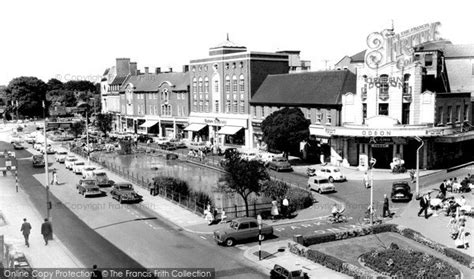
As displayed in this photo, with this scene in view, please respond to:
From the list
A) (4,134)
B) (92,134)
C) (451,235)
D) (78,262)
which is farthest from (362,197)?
(4,134)

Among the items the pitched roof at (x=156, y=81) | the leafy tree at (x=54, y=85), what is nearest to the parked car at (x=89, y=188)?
the pitched roof at (x=156, y=81)

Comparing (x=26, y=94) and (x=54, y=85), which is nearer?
(x=26, y=94)

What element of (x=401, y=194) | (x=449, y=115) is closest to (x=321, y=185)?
(x=401, y=194)

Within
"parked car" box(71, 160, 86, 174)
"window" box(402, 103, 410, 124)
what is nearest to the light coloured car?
"parked car" box(71, 160, 86, 174)

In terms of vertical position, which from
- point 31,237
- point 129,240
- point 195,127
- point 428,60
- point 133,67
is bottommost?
point 129,240

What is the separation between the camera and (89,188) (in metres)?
44.9

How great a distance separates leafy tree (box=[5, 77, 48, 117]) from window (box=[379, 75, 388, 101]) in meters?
110

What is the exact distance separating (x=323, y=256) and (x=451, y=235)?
9.55 m

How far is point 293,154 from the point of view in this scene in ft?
223

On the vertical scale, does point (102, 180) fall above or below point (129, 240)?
above

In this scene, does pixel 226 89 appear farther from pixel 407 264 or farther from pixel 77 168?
pixel 407 264

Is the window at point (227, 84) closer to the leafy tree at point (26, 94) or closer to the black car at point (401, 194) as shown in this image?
the black car at point (401, 194)

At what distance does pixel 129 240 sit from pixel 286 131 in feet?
103

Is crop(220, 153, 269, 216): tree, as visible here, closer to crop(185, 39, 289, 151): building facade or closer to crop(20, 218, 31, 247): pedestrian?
crop(20, 218, 31, 247): pedestrian
